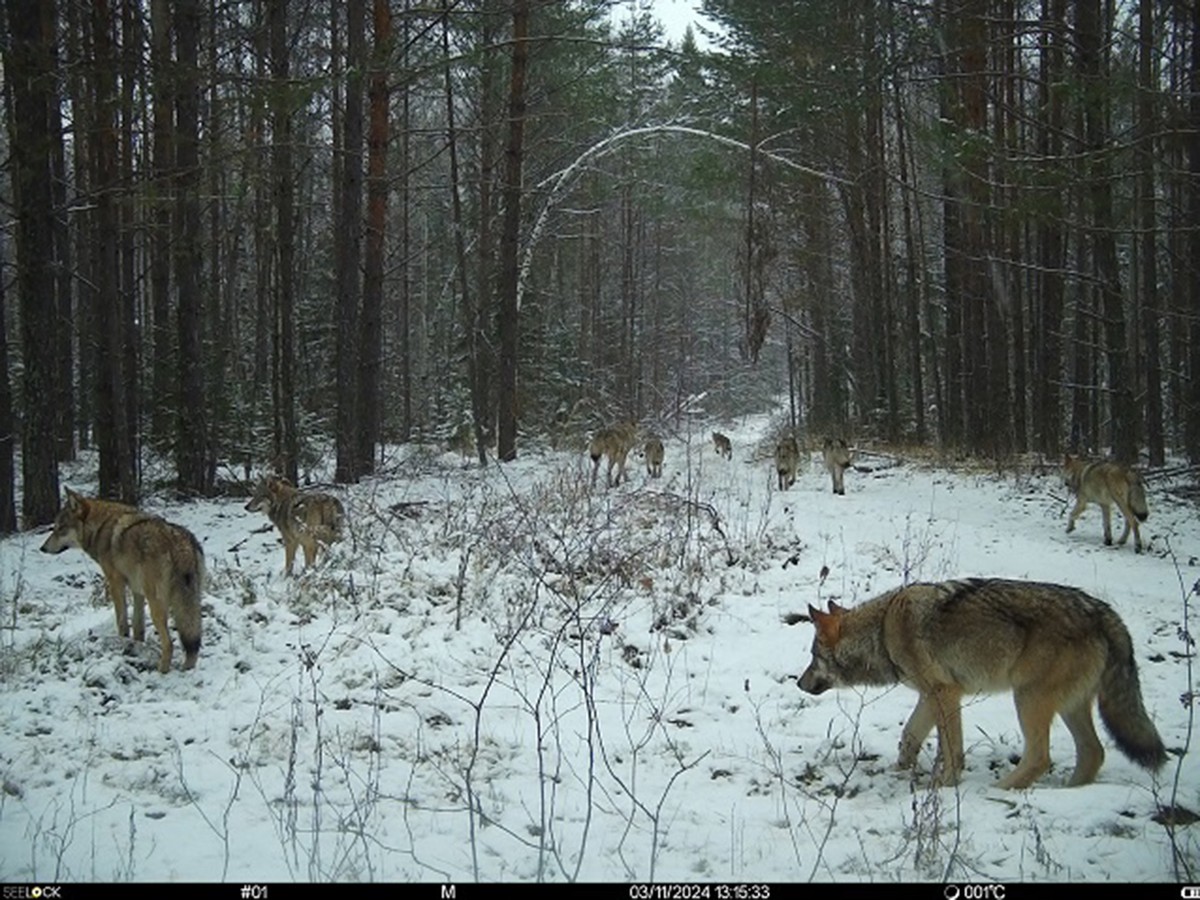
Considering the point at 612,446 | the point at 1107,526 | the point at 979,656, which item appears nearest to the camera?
the point at 979,656

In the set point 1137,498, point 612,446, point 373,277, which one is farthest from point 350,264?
point 1137,498

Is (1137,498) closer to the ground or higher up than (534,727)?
higher up

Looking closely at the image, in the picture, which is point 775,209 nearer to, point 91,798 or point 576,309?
point 576,309

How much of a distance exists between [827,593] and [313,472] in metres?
13.3

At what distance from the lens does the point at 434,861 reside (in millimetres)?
4371

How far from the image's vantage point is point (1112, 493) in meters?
12.8

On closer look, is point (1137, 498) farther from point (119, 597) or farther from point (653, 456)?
point (119, 597)

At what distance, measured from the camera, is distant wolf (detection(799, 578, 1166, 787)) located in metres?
5.21

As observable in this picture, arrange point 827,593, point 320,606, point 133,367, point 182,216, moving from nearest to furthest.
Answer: point 320,606, point 827,593, point 182,216, point 133,367

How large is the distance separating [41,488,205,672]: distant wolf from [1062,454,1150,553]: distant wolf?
11.9 m

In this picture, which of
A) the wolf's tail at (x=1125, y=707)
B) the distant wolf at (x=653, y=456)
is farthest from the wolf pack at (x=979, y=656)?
the distant wolf at (x=653, y=456)

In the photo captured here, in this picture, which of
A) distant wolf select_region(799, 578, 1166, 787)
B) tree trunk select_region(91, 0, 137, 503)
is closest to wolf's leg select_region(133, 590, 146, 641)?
distant wolf select_region(799, 578, 1166, 787)

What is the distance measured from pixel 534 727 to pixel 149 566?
3.52 meters

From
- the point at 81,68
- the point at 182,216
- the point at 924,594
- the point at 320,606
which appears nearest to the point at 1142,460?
the point at 924,594
